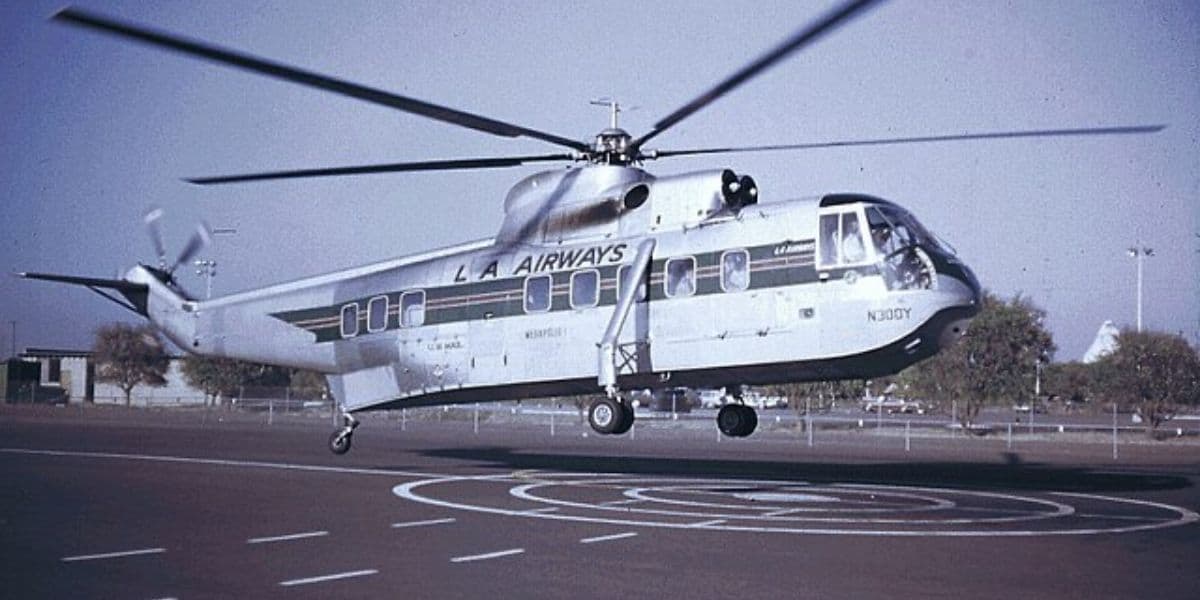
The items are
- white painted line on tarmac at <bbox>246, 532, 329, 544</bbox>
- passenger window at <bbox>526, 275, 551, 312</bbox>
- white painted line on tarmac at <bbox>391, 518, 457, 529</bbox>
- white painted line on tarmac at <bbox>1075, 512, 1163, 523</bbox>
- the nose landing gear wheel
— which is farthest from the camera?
the nose landing gear wheel

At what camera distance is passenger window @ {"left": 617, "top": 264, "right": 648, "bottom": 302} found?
2181cm

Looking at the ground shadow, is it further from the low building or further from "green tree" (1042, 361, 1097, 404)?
the low building

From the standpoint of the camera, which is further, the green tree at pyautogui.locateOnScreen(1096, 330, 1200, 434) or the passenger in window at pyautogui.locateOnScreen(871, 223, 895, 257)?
the green tree at pyautogui.locateOnScreen(1096, 330, 1200, 434)

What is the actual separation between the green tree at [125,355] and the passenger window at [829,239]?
86.9m

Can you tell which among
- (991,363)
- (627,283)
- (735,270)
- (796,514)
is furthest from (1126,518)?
(991,363)

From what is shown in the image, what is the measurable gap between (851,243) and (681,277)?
3.12 m

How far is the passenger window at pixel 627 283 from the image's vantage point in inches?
859

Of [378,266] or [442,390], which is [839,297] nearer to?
[442,390]

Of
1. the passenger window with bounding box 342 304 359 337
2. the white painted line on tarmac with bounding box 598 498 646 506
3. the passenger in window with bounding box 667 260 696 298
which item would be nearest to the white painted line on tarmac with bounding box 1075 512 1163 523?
the white painted line on tarmac with bounding box 598 498 646 506

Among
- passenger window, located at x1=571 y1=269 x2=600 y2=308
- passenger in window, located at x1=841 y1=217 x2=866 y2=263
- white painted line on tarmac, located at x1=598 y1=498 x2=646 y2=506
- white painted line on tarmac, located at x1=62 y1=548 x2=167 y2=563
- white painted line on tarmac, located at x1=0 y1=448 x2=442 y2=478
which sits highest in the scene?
passenger in window, located at x1=841 y1=217 x2=866 y2=263

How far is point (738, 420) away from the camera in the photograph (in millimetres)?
22969

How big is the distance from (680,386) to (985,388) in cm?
3894

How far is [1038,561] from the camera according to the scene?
1400cm

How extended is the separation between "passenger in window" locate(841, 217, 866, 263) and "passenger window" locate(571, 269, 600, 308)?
15.4 feet
